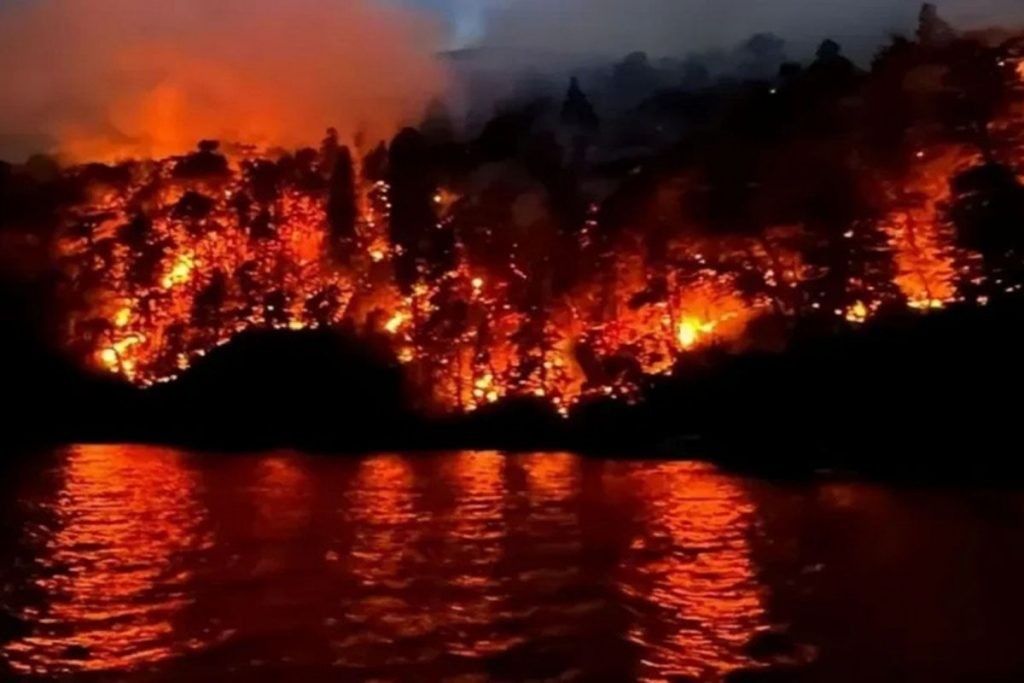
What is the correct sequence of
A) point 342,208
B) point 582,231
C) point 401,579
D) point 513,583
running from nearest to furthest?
1. point 513,583
2. point 401,579
3. point 582,231
4. point 342,208

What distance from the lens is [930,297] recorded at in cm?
3569

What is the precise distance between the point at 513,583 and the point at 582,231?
2972 centimetres

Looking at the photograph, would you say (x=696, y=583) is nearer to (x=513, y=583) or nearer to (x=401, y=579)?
(x=513, y=583)

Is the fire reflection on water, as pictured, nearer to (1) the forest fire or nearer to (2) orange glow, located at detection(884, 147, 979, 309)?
(2) orange glow, located at detection(884, 147, 979, 309)

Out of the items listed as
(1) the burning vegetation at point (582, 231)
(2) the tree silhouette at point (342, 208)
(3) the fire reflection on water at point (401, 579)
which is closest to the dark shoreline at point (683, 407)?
(1) the burning vegetation at point (582, 231)

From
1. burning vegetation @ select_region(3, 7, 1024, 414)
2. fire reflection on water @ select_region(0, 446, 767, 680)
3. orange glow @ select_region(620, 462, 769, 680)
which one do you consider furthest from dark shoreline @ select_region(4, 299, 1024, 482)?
orange glow @ select_region(620, 462, 769, 680)

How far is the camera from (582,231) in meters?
43.9

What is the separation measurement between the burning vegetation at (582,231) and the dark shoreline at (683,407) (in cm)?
119

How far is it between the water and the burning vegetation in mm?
12795

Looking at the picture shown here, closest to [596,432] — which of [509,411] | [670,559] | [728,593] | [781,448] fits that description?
[509,411]

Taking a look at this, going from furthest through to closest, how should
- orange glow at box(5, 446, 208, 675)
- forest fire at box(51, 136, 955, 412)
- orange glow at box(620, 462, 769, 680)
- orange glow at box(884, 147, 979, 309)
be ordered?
forest fire at box(51, 136, 955, 412) < orange glow at box(884, 147, 979, 309) < orange glow at box(5, 446, 208, 675) < orange glow at box(620, 462, 769, 680)

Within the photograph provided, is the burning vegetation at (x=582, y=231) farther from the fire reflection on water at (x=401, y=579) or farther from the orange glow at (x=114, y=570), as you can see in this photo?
the orange glow at (x=114, y=570)

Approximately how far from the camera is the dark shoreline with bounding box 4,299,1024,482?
103 ft

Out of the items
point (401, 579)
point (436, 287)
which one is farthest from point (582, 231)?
point (401, 579)
